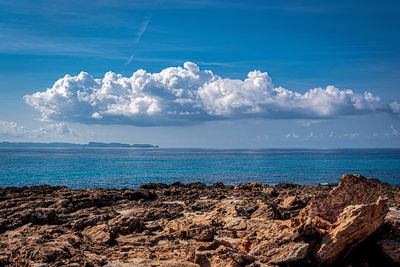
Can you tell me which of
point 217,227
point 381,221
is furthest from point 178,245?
point 381,221

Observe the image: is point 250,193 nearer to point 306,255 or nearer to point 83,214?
point 83,214

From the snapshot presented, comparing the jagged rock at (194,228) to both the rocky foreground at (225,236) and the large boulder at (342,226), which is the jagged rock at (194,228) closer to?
the rocky foreground at (225,236)

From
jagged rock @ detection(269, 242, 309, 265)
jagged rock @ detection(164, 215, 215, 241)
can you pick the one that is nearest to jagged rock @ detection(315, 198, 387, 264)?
jagged rock @ detection(269, 242, 309, 265)

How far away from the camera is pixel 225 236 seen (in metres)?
21.0

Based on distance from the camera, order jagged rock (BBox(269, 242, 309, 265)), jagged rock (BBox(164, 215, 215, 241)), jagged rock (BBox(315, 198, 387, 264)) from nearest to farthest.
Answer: jagged rock (BBox(269, 242, 309, 265))
jagged rock (BBox(315, 198, 387, 264))
jagged rock (BBox(164, 215, 215, 241))

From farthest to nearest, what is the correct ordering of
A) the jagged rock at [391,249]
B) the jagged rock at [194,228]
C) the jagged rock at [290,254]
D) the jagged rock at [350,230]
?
the jagged rock at [194,228] < the jagged rock at [391,249] < the jagged rock at [350,230] < the jagged rock at [290,254]

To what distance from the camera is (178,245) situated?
1919 cm

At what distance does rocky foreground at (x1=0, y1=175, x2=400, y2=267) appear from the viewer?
16.3 metres

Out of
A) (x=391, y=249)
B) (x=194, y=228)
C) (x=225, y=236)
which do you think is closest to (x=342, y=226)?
(x=391, y=249)

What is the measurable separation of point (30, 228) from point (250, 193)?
72.4 ft

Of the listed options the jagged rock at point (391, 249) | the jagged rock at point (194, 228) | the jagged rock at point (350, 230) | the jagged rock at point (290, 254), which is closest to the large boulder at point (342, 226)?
the jagged rock at point (350, 230)

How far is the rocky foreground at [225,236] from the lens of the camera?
1627 cm

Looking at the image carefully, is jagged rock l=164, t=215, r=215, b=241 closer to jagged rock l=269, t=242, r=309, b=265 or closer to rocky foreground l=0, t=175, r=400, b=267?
rocky foreground l=0, t=175, r=400, b=267

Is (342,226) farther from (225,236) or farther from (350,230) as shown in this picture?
(225,236)
